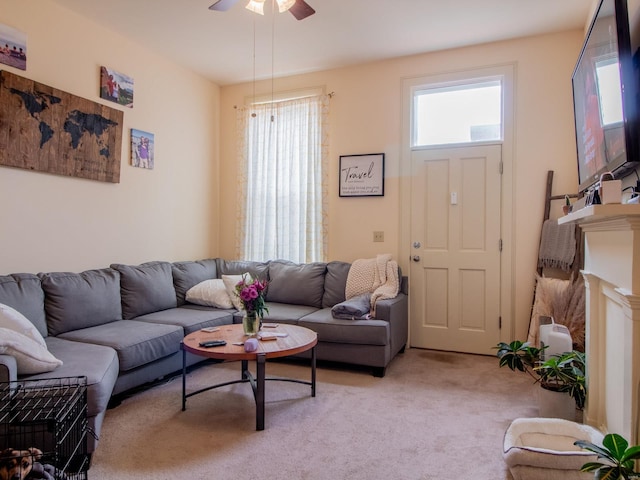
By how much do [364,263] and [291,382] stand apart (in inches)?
53.5

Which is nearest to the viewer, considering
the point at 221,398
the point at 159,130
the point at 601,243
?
the point at 601,243

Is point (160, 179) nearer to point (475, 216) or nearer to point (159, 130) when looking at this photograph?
point (159, 130)

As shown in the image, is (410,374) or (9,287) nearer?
(9,287)

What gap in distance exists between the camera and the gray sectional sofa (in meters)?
2.39

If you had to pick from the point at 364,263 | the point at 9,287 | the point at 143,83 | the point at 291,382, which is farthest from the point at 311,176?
the point at 9,287

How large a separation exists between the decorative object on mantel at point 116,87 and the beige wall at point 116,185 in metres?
0.05

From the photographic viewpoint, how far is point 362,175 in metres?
4.21

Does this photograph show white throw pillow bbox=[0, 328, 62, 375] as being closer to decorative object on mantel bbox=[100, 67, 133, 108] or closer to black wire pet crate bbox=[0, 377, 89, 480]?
black wire pet crate bbox=[0, 377, 89, 480]

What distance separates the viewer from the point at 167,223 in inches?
166

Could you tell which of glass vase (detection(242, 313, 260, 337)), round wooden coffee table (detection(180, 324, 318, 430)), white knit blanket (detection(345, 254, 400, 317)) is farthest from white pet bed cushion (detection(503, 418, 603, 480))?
white knit blanket (detection(345, 254, 400, 317))

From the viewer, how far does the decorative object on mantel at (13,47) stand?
108 inches

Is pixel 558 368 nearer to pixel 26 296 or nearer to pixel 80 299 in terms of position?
pixel 80 299

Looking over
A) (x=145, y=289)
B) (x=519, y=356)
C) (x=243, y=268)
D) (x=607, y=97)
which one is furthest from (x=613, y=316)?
(x=243, y=268)

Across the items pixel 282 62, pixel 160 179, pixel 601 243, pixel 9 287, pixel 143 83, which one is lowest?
pixel 9 287
